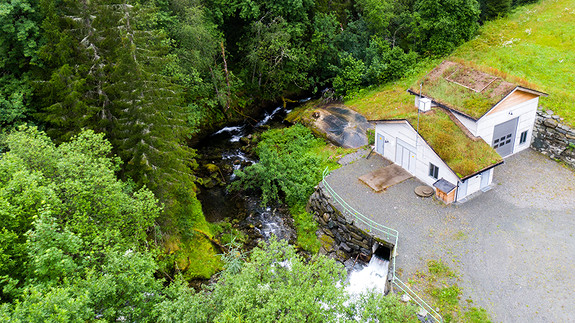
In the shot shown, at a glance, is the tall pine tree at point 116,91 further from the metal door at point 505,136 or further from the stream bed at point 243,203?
the metal door at point 505,136

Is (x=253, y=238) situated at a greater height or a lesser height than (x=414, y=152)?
lesser

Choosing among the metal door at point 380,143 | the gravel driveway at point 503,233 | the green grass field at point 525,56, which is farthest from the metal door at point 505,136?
the metal door at point 380,143

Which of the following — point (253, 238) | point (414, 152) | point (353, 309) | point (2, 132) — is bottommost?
point (253, 238)

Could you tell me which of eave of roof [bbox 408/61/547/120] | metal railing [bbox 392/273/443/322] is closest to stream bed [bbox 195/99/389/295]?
metal railing [bbox 392/273/443/322]

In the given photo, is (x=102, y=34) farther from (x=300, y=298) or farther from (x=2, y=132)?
(x=300, y=298)

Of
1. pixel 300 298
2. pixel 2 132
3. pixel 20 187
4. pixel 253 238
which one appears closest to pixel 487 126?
pixel 253 238

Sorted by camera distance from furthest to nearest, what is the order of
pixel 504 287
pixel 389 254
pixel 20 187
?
pixel 389 254
pixel 504 287
pixel 20 187

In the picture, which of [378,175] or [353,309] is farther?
[378,175]

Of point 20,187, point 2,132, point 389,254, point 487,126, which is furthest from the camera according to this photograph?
point 487,126
